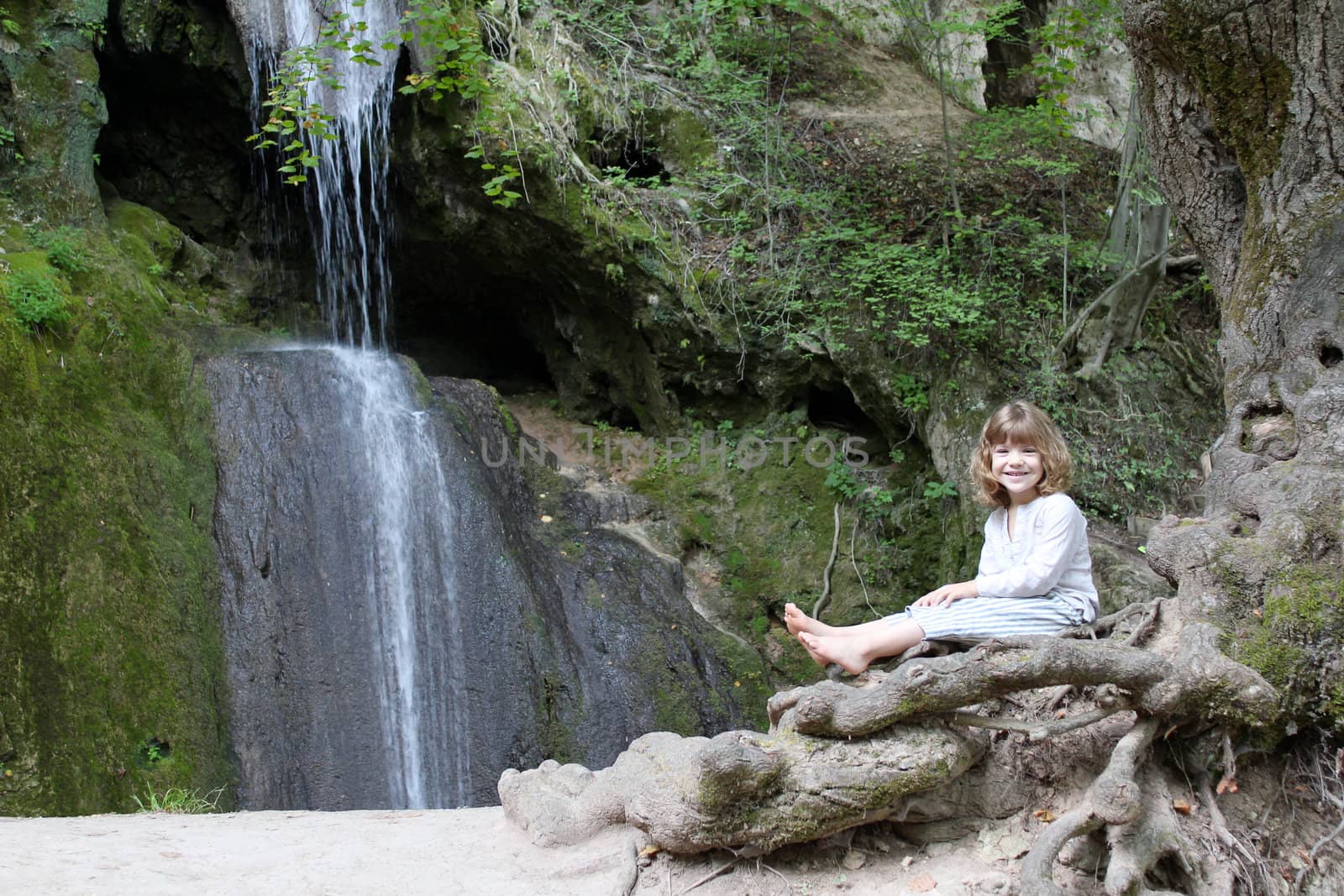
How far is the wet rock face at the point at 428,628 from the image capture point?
21.8 feet

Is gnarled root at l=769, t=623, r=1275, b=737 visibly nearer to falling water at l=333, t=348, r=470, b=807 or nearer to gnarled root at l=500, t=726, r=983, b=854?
gnarled root at l=500, t=726, r=983, b=854

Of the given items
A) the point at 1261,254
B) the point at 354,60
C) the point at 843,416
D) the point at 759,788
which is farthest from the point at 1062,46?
the point at 759,788

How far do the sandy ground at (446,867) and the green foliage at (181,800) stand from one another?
82.4 inches

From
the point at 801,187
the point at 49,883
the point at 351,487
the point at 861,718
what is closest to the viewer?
the point at 49,883

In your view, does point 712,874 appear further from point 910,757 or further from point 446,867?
point 446,867

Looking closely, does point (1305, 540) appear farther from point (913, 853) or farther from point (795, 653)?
point (795, 653)

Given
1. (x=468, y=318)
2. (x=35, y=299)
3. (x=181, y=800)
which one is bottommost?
(x=181, y=800)

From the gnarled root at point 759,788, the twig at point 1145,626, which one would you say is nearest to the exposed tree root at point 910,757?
the gnarled root at point 759,788

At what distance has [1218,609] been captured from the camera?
3.42 metres

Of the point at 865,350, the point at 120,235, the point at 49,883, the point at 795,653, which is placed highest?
the point at 120,235

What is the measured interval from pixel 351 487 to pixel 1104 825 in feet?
19.8

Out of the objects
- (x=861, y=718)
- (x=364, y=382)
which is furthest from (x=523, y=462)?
(x=861, y=718)

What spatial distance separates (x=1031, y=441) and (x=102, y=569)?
537 cm

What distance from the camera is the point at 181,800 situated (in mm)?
5461
